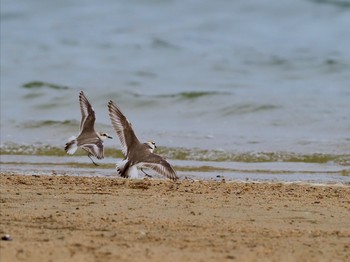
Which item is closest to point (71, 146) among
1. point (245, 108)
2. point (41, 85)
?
point (245, 108)

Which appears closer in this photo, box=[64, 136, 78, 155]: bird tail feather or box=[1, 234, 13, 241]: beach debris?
box=[1, 234, 13, 241]: beach debris

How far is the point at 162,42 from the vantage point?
22.6m

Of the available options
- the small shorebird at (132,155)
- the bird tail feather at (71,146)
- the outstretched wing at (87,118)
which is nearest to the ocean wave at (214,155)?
the outstretched wing at (87,118)

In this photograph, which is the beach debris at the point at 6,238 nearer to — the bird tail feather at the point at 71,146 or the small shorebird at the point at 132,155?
the small shorebird at the point at 132,155

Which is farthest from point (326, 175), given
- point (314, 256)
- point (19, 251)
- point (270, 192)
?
point (19, 251)

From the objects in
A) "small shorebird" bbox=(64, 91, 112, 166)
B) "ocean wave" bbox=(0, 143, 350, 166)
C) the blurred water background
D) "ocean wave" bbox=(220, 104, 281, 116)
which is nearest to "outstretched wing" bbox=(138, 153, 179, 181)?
"small shorebird" bbox=(64, 91, 112, 166)

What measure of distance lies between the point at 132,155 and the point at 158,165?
8.8 inches

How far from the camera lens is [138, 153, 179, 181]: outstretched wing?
26.3ft

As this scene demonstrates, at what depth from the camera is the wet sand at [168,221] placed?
5.21 metres

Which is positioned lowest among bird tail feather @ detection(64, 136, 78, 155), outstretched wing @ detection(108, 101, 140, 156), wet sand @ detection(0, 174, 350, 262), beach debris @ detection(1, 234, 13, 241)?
→ beach debris @ detection(1, 234, 13, 241)

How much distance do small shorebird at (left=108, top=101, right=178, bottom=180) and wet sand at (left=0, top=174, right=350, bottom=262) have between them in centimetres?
10

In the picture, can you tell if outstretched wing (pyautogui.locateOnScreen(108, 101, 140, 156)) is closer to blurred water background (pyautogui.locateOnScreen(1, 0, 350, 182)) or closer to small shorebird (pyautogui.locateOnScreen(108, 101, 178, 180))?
small shorebird (pyautogui.locateOnScreen(108, 101, 178, 180))

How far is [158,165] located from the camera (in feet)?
26.5

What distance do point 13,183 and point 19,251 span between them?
2.60 metres
